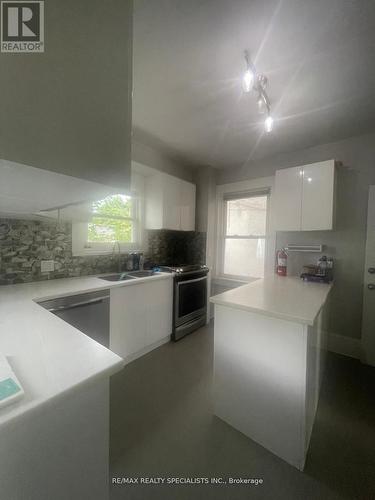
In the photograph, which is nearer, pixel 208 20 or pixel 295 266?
pixel 208 20

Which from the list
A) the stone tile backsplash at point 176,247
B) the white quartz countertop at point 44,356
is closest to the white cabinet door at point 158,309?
the stone tile backsplash at point 176,247

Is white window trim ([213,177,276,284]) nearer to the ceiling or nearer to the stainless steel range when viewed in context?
the stainless steel range

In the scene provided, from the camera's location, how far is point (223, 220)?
11.6 ft

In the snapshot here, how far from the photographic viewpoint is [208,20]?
1.10 m

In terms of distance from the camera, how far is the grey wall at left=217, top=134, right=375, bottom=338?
227cm

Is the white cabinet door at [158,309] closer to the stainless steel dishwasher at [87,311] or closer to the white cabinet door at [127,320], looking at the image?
the white cabinet door at [127,320]

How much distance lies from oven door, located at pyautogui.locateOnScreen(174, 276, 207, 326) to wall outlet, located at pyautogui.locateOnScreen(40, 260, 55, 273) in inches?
52.4

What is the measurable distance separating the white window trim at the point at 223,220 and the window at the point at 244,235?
2.0 inches

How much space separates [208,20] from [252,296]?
64.6 inches

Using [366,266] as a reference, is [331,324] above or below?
below

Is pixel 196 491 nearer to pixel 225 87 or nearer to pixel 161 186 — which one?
pixel 225 87

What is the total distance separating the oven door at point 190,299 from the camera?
2611 mm

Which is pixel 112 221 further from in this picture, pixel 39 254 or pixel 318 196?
pixel 318 196

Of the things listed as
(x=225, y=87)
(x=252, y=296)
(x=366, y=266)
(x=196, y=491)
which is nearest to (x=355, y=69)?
(x=225, y=87)
